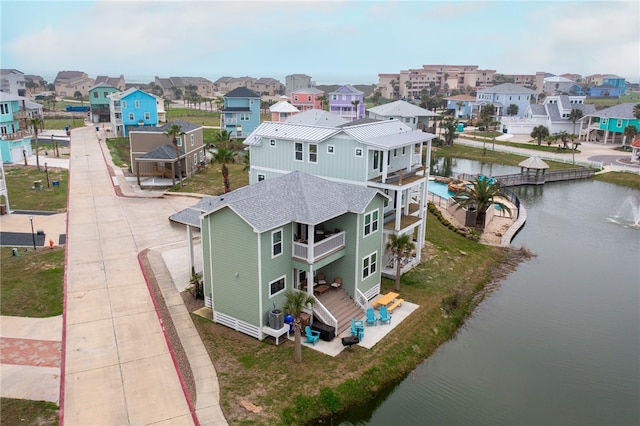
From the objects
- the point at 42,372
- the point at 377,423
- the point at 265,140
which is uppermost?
the point at 265,140

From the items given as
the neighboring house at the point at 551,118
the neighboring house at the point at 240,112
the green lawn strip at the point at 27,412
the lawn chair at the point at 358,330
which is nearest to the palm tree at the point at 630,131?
the neighboring house at the point at 551,118

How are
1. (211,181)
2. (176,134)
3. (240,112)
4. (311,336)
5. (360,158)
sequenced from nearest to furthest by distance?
(311,336), (360,158), (176,134), (211,181), (240,112)

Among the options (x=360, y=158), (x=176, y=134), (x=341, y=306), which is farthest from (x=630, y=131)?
(x=341, y=306)

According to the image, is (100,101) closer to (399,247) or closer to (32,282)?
(32,282)

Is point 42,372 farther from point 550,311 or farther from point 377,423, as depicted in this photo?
point 550,311

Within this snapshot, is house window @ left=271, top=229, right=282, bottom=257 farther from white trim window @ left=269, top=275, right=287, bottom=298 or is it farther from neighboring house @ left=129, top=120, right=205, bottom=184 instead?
neighboring house @ left=129, top=120, right=205, bottom=184

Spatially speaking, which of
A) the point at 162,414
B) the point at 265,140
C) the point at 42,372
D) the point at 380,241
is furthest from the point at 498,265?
the point at 42,372
